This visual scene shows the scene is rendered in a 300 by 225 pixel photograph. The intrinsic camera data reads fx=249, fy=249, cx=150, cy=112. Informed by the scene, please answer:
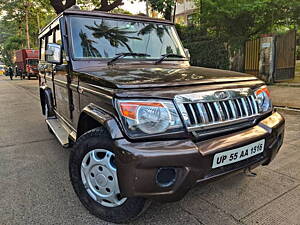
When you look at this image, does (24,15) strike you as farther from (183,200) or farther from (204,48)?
(183,200)

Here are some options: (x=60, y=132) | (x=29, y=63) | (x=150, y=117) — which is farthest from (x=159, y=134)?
(x=29, y=63)

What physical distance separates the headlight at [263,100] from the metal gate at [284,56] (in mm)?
8769

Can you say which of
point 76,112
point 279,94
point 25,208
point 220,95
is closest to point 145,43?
point 76,112

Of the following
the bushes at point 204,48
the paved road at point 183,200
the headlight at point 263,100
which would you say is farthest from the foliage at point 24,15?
the headlight at point 263,100

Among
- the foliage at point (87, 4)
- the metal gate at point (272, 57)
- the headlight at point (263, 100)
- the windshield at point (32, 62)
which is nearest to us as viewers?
the headlight at point (263, 100)

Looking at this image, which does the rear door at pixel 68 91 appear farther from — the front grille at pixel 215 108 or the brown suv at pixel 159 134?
the front grille at pixel 215 108

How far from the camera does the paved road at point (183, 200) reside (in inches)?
86.9

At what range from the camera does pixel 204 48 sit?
12375 mm

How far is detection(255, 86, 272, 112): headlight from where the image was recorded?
7.74 feet

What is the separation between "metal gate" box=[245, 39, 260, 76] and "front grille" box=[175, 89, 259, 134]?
368 inches

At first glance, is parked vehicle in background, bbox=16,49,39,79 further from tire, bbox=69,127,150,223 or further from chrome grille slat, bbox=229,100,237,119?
chrome grille slat, bbox=229,100,237,119

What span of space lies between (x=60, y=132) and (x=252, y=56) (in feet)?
31.5

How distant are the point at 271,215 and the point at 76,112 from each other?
89.5 inches

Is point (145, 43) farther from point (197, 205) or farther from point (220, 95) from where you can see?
point (197, 205)
